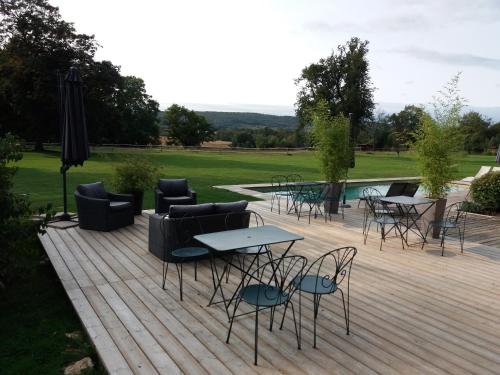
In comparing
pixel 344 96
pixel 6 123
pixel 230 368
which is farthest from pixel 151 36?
pixel 344 96

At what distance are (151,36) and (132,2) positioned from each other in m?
2.41

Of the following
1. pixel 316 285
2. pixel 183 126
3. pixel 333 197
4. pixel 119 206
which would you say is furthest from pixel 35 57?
pixel 183 126

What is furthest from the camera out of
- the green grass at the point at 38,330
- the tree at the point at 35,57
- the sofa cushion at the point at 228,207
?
the tree at the point at 35,57

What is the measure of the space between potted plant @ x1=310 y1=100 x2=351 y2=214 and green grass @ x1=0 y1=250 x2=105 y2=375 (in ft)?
18.6

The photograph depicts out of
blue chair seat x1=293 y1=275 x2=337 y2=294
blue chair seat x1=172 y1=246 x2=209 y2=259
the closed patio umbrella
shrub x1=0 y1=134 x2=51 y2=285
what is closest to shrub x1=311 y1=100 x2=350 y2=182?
the closed patio umbrella

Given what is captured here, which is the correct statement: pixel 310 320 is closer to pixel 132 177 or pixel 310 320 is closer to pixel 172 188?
pixel 172 188

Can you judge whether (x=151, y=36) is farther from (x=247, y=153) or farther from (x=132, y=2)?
(x=247, y=153)

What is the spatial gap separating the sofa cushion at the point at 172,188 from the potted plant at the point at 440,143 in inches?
179

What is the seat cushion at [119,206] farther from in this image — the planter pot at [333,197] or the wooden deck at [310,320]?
the planter pot at [333,197]

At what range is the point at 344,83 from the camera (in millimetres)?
35750

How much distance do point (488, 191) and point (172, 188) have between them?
23.6 feet

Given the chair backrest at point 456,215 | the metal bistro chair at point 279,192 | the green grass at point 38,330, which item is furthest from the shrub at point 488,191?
the green grass at point 38,330

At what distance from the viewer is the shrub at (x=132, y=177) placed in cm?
763

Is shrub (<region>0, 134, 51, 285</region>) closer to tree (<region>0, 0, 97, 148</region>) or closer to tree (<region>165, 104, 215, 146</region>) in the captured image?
tree (<region>0, 0, 97, 148</region>)
